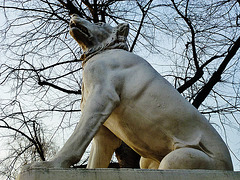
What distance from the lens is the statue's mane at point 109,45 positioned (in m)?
3.28

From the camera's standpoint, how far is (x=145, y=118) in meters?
2.77

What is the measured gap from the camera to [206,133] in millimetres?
2789

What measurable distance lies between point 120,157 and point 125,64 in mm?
4330

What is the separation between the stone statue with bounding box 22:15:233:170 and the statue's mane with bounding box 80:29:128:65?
18cm

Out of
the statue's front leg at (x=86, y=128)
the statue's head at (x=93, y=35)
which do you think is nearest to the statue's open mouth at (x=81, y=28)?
the statue's head at (x=93, y=35)

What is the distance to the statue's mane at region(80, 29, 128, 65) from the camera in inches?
129

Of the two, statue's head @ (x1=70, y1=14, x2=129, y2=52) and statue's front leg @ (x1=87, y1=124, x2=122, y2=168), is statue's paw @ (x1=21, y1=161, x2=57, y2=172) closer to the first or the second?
statue's front leg @ (x1=87, y1=124, x2=122, y2=168)

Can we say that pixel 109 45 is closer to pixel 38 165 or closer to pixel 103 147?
pixel 103 147

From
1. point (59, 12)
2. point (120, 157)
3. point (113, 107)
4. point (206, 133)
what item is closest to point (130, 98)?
point (113, 107)

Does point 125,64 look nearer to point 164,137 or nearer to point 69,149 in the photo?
point 164,137

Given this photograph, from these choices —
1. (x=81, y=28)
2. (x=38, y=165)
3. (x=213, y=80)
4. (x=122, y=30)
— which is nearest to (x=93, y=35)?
(x=81, y=28)

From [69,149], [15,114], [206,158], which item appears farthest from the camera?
[15,114]

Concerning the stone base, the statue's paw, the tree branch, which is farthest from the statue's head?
the tree branch

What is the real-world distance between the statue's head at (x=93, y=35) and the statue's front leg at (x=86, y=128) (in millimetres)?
673
